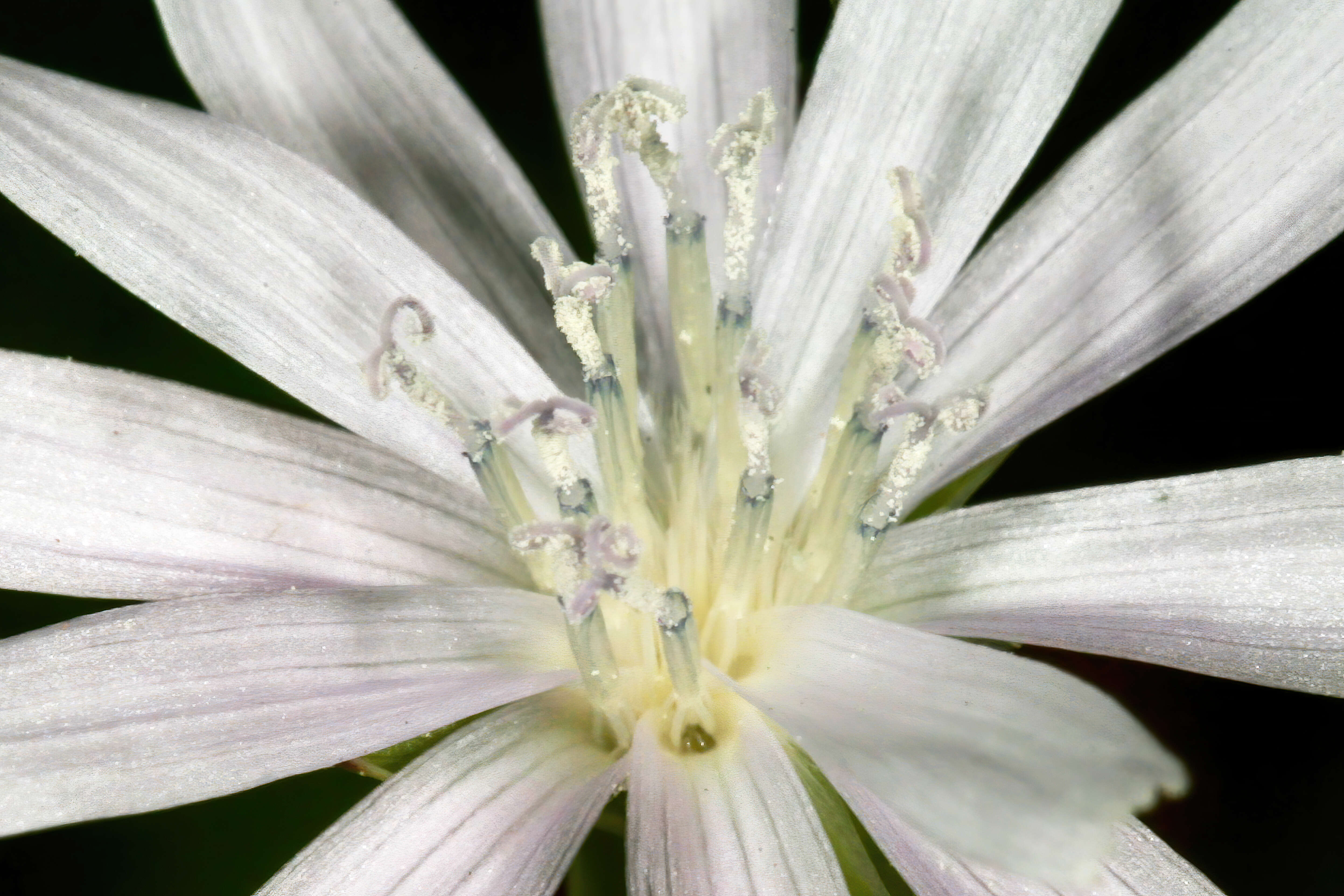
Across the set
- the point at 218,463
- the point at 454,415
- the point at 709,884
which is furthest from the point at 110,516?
the point at 709,884

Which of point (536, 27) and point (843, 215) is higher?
Result: point (536, 27)

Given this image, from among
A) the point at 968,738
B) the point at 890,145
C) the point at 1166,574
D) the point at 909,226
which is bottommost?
the point at 968,738


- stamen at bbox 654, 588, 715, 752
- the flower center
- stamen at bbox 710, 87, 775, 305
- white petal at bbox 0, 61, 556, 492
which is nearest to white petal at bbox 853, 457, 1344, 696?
the flower center

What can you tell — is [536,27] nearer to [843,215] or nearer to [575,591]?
[843,215]

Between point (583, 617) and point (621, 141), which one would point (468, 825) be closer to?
point (583, 617)

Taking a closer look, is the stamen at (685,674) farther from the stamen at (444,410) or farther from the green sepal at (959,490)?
the green sepal at (959,490)

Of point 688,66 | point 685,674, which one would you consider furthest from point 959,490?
point 688,66
